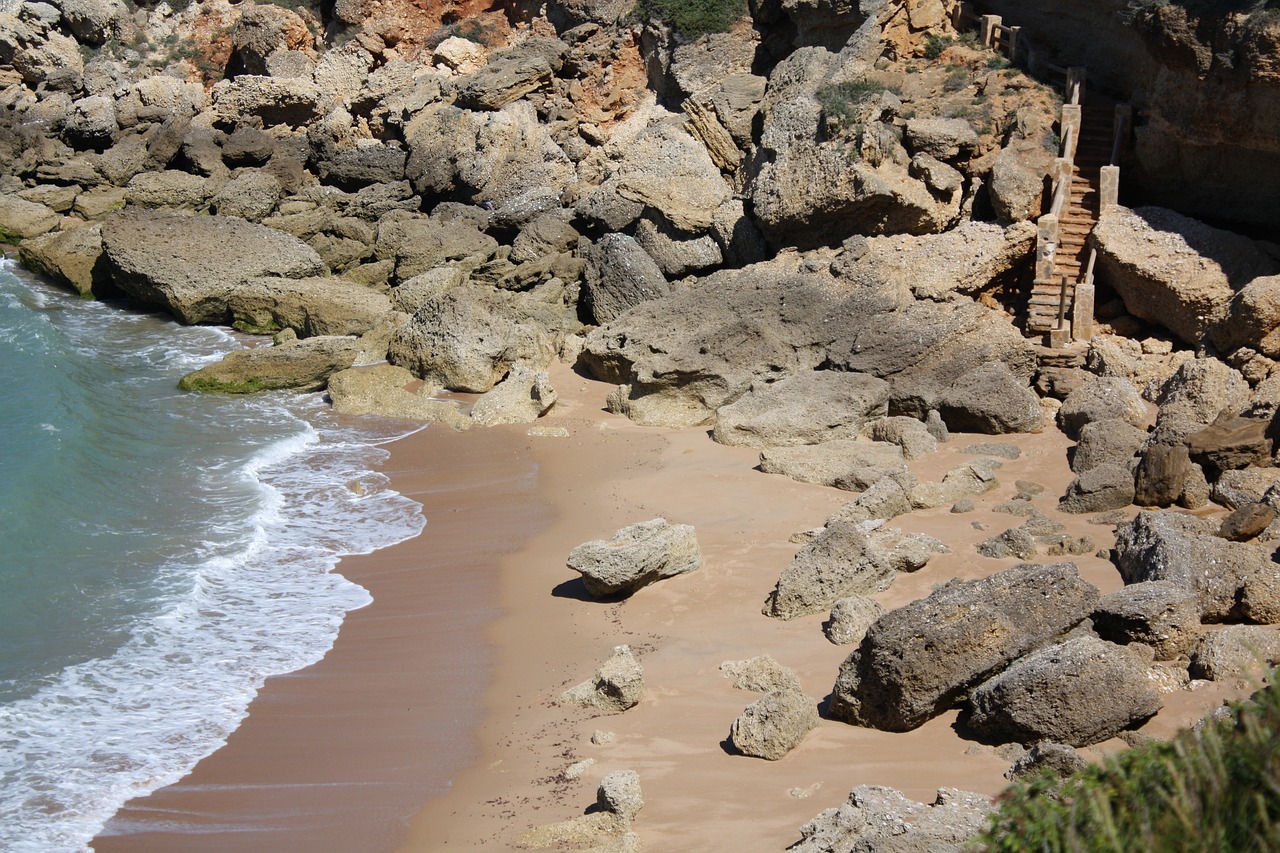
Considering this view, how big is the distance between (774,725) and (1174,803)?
3682mm

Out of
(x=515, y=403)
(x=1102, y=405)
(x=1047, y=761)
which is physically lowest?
(x=515, y=403)

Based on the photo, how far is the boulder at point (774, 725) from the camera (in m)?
7.09

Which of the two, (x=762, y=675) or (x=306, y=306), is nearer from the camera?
(x=762, y=675)

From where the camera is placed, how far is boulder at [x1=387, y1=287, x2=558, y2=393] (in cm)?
1723

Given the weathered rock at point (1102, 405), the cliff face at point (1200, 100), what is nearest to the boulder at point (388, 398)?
the weathered rock at point (1102, 405)

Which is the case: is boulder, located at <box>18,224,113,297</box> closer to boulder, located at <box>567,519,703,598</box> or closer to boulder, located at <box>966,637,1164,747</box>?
boulder, located at <box>567,519,703,598</box>

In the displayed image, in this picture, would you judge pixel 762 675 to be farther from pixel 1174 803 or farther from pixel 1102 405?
pixel 1102 405

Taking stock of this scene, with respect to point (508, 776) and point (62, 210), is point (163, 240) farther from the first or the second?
point (508, 776)

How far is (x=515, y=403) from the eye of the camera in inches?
634

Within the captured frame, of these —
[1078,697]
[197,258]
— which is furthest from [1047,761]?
[197,258]

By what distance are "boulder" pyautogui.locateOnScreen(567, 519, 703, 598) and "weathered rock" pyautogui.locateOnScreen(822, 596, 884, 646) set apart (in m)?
1.89

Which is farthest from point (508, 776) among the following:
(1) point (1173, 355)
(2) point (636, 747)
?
(1) point (1173, 355)

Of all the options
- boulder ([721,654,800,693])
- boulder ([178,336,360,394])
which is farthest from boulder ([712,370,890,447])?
boulder ([178,336,360,394])

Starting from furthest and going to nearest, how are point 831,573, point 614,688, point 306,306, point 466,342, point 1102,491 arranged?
point 306,306 → point 466,342 → point 1102,491 → point 831,573 → point 614,688
